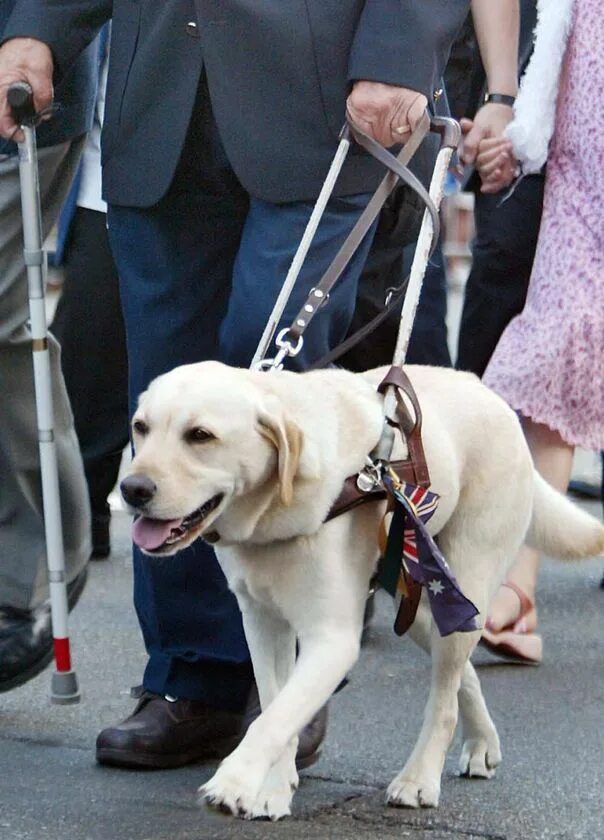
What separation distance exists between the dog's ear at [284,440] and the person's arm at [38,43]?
105 cm

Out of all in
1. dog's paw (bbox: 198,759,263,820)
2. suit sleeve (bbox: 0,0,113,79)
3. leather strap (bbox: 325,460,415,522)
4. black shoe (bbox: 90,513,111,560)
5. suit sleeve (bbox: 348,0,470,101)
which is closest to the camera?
dog's paw (bbox: 198,759,263,820)

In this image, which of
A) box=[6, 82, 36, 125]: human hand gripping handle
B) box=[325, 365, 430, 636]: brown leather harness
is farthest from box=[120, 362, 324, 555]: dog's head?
box=[6, 82, 36, 125]: human hand gripping handle

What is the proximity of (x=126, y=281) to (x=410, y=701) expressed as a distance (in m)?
1.29

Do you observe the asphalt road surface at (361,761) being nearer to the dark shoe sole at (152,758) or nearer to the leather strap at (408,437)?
the dark shoe sole at (152,758)

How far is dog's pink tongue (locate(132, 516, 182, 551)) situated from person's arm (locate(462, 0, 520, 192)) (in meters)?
2.22

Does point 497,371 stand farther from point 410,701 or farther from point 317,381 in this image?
point 317,381

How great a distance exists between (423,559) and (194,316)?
0.83 m

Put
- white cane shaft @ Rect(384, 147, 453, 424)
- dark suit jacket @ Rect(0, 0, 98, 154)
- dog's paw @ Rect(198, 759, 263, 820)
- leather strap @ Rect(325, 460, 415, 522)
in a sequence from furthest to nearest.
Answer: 1. dark suit jacket @ Rect(0, 0, 98, 154)
2. white cane shaft @ Rect(384, 147, 453, 424)
3. leather strap @ Rect(325, 460, 415, 522)
4. dog's paw @ Rect(198, 759, 263, 820)

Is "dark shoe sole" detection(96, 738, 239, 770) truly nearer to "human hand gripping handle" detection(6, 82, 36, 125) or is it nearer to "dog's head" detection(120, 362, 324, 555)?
"dog's head" detection(120, 362, 324, 555)

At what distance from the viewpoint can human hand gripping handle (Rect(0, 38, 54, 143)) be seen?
3.75 m

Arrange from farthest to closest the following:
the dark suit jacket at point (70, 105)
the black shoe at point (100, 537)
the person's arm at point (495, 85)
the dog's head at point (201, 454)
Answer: the black shoe at point (100, 537)
the person's arm at point (495, 85)
the dark suit jacket at point (70, 105)
the dog's head at point (201, 454)

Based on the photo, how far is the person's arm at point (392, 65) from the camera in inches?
136

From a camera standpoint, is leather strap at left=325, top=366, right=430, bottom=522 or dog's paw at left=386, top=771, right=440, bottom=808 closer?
leather strap at left=325, top=366, right=430, bottom=522

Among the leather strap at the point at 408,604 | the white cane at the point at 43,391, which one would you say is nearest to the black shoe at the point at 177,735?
the white cane at the point at 43,391
